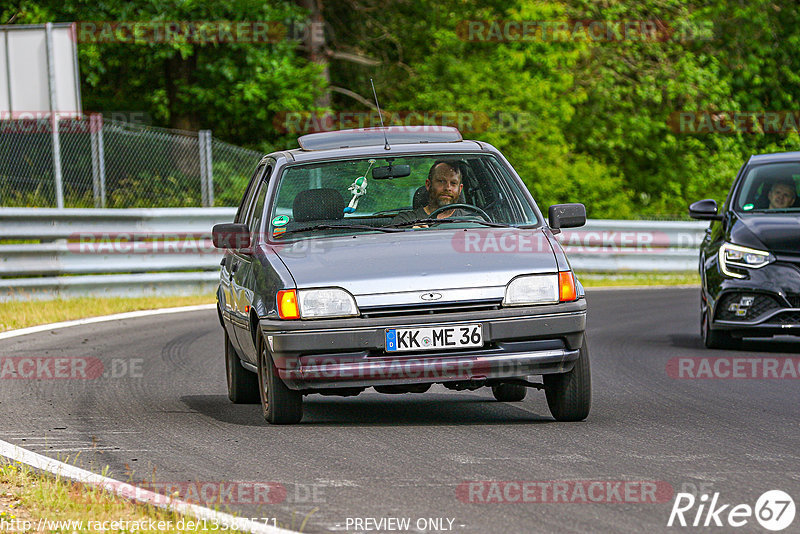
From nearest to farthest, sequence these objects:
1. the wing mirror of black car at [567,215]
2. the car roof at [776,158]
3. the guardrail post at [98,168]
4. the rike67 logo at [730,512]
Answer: the rike67 logo at [730,512], the wing mirror of black car at [567,215], the car roof at [776,158], the guardrail post at [98,168]

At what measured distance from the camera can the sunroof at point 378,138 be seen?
29.8 feet

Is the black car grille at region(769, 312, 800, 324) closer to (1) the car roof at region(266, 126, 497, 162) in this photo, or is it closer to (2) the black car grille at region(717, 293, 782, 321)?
(2) the black car grille at region(717, 293, 782, 321)

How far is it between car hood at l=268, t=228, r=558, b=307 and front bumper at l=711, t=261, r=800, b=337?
13.9 feet

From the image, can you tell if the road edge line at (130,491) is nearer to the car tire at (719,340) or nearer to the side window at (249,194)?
the side window at (249,194)

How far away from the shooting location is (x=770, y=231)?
39.2ft

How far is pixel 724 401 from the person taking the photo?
8.97 m

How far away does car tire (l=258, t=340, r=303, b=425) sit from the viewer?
25.7 feet

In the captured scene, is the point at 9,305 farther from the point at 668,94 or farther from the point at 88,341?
the point at 668,94

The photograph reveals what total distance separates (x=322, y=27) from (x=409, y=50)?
3953 millimetres

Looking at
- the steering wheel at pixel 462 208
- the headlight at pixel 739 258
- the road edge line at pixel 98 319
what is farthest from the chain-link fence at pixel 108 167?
the steering wheel at pixel 462 208

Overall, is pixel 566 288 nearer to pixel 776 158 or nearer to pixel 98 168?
pixel 776 158

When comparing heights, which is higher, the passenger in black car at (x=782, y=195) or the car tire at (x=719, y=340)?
the passenger in black car at (x=782, y=195)

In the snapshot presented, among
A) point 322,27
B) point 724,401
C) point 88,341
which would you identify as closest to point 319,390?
point 724,401

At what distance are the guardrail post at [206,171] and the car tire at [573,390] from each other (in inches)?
524
